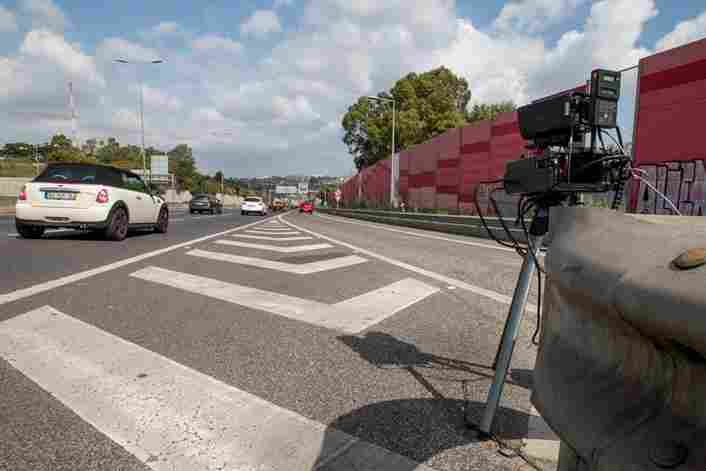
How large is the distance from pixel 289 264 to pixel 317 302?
7.54 feet

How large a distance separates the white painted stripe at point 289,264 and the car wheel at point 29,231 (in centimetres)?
368

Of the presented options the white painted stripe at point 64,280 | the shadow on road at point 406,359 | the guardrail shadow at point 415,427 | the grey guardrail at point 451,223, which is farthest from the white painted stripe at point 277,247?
the guardrail shadow at point 415,427

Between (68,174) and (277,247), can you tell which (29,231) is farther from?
(277,247)

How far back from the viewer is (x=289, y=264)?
6.27 meters

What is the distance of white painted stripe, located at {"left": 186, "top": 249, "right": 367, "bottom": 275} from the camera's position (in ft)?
19.3

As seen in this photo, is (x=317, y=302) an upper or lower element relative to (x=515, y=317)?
lower

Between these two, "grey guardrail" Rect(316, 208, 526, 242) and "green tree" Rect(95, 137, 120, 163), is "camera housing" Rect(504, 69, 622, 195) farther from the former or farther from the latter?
"green tree" Rect(95, 137, 120, 163)

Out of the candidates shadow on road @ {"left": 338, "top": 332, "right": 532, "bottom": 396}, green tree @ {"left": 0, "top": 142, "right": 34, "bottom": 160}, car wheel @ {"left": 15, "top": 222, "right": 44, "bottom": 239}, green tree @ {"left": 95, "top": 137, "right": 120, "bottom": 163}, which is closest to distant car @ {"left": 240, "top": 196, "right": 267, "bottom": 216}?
car wheel @ {"left": 15, "top": 222, "right": 44, "bottom": 239}

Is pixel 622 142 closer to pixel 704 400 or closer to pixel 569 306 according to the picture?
pixel 569 306

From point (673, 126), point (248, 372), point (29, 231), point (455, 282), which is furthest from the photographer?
point (673, 126)

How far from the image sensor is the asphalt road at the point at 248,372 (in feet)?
5.60

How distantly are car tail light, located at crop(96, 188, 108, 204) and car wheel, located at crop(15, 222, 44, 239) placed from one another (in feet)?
5.01

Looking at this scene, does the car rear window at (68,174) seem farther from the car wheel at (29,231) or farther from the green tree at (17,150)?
the green tree at (17,150)

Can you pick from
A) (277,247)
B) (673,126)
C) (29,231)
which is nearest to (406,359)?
(277,247)
